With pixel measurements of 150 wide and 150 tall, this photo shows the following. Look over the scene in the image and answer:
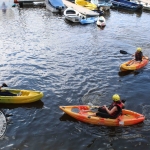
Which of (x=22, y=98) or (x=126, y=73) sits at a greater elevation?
(x=126, y=73)

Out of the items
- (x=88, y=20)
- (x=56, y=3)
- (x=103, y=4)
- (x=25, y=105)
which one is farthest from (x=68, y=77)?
(x=103, y=4)

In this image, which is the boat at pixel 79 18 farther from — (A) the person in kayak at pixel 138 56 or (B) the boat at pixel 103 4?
(A) the person in kayak at pixel 138 56

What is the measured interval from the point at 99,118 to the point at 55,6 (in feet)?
102

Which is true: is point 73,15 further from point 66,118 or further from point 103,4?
point 66,118

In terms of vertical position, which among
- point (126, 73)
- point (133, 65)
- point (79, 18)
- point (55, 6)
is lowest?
point (126, 73)

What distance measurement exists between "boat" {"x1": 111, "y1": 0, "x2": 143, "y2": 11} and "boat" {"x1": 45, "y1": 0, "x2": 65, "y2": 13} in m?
10.8

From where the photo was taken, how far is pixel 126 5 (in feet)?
151

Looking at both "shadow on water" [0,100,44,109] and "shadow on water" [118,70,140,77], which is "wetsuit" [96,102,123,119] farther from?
"shadow on water" [118,70,140,77]

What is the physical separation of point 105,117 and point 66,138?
2.60 metres

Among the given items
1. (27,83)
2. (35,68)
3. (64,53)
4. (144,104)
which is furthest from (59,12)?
(144,104)

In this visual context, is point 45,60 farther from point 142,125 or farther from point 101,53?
point 142,125

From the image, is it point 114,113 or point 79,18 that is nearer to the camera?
point 114,113

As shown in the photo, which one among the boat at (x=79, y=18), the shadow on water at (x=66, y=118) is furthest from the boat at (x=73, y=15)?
the shadow on water at (x=66, y=118)

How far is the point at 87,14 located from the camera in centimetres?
3891
